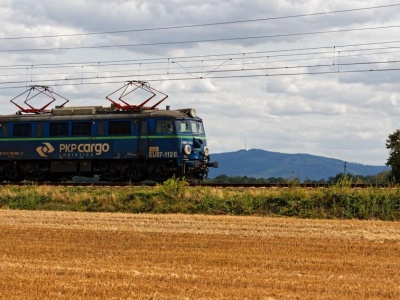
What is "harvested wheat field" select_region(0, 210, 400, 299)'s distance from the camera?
1411 cm

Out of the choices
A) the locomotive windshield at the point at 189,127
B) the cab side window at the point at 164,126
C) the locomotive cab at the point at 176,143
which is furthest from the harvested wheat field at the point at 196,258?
the locomotive windshield at the point at 189,127

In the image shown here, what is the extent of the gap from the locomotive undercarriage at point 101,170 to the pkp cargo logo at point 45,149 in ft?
1.97

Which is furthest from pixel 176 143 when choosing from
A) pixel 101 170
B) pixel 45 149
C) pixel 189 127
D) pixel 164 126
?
pixel 45 149

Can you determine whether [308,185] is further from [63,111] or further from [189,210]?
[63,111]

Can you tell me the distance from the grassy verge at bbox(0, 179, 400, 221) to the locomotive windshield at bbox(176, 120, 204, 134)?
23.8 feet

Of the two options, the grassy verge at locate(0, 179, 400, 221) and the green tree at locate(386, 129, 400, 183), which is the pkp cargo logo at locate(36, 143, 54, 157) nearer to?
the grassy verge at locate(0, 179, 400, 221)

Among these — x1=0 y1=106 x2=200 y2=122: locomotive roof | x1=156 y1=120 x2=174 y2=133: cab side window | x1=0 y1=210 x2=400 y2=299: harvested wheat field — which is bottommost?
x1=0 y1=210 x2=400 y2=299: harvested wheat field

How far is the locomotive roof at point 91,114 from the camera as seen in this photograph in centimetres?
4222

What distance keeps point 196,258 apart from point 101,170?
Result: 86.0 ft

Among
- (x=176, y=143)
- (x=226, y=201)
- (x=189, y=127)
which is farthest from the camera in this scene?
(x=189, y=127)

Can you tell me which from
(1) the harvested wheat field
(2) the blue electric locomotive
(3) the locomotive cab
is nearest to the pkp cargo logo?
(2) the blue electric locomotive

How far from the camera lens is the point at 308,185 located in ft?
114

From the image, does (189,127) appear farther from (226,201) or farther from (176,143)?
(226,201)

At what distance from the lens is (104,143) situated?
A: 43062 millimetres
